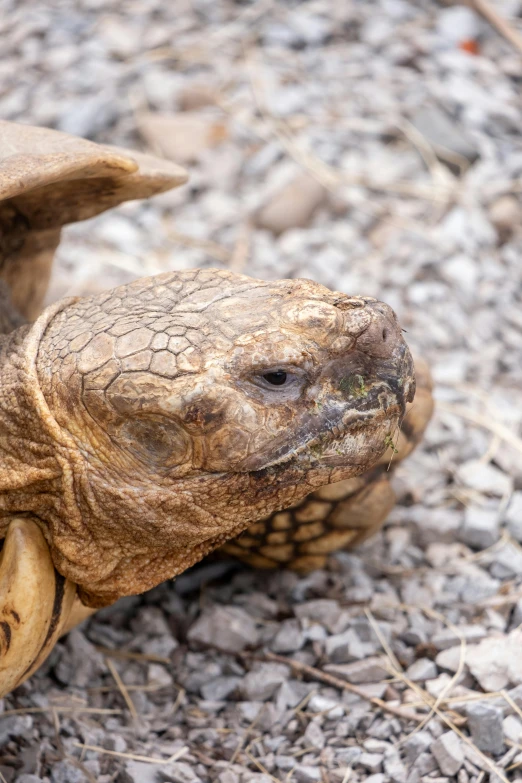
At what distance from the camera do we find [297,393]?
1.77m

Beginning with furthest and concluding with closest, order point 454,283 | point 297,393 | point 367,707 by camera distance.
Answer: point 454,283 → point 367,707 → point 297,393

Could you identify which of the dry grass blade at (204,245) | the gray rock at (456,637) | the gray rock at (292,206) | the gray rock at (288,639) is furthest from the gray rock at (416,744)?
the gray rock at (292,206)

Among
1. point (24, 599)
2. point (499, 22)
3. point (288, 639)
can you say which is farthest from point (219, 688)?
Answer: point (499, 22)

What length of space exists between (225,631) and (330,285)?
185 cm

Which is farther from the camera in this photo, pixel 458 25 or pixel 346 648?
pixel 458 25

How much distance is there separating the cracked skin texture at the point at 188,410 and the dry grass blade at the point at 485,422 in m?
1.47

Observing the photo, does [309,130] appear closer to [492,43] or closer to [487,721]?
[492,43]

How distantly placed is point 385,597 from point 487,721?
56cm

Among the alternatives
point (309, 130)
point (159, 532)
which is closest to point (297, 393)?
point (159, 532)

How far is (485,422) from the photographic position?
3244mm

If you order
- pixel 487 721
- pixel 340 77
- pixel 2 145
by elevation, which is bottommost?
pixel 487 721

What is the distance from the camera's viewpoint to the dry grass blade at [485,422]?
3182 mm

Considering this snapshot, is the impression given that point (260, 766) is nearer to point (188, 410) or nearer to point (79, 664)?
point (79, 664)

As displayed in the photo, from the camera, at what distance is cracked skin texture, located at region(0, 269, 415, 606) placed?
174 centimetres
